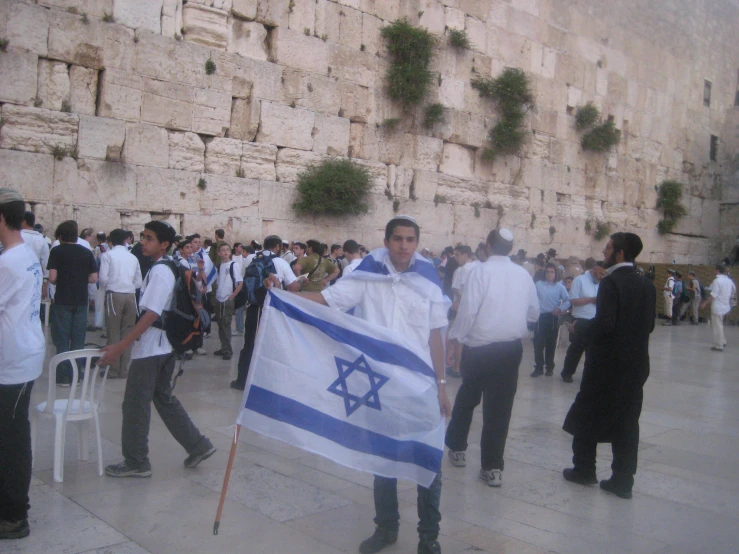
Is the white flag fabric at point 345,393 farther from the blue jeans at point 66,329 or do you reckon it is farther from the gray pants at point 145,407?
the blue jeans at point 66,329

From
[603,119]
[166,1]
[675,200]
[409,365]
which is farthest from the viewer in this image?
[675,200]

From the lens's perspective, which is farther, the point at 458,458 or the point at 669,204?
the point at 669,204

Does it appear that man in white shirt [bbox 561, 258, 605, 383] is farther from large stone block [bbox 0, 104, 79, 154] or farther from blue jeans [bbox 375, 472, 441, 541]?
large stone block [bbox 0, 104, 79, 154]

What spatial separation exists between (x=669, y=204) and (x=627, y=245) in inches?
739

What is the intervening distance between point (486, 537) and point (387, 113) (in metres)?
11.8

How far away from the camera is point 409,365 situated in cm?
344

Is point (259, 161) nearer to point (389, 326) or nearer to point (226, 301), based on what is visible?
point (226, 301)

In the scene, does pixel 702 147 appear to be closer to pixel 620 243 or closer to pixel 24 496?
pixel 620 243

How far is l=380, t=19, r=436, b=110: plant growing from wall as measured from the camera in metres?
14.6

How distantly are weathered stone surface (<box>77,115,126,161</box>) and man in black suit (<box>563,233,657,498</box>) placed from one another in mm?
8505

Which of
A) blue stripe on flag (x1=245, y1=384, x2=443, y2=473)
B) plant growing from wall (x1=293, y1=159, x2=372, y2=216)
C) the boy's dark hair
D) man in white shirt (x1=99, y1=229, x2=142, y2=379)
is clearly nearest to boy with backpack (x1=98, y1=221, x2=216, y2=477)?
the boy's dark hair

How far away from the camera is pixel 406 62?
14.8 metres

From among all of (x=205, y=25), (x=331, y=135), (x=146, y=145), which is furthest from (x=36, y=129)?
(x=331, y=135)

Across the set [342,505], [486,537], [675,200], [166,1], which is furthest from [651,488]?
[675,200]
